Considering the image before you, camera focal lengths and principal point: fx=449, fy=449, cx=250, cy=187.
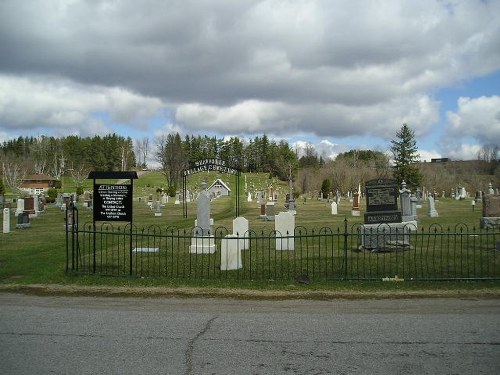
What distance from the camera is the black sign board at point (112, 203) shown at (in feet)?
38.7

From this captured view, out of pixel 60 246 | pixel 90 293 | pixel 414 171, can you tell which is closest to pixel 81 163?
pixel 414 171

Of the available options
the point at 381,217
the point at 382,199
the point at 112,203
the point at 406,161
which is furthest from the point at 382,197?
the point at 406,161

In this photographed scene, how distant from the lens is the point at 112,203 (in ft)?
38.9

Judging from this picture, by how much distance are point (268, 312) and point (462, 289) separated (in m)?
4.56

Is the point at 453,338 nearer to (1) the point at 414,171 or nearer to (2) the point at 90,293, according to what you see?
(2) the point at 90,293

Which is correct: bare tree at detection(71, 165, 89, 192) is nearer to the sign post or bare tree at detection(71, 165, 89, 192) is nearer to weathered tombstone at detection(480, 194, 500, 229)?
weathered tombstone at detection(480, 194, 500, 229)

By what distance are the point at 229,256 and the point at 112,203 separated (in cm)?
340

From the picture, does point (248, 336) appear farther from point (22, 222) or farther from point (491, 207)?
point (22, 222)

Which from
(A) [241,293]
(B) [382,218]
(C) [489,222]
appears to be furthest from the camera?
(C) [489,222]

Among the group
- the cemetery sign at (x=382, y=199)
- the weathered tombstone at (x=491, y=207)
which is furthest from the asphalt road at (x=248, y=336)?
the weathered tombstone at (x=491, y=207)

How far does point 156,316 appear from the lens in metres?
7.80

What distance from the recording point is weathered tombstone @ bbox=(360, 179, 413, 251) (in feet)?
48.9

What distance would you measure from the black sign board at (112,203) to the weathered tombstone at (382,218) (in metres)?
7.82

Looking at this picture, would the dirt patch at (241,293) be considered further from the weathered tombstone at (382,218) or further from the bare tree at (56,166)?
the bare tree at (56,166)
